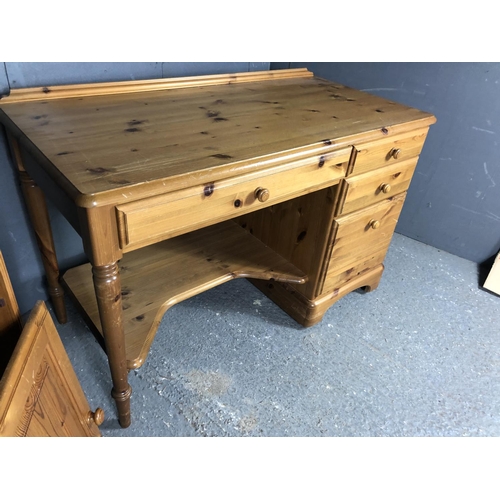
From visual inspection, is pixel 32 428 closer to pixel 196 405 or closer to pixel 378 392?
pixel 196 405

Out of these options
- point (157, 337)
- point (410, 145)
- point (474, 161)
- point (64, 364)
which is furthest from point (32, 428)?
point (474, 161)

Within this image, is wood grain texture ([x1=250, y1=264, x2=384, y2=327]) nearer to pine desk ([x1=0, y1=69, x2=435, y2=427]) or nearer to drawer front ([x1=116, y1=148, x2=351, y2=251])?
pine desk ([x1=0, y1=69, x2=435, y2=427])

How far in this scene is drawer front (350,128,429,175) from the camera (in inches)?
45.3

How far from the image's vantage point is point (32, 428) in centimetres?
63

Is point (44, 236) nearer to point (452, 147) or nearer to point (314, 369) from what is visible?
point (314, 369)

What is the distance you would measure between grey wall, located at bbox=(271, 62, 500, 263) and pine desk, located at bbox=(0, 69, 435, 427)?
→ 505mm

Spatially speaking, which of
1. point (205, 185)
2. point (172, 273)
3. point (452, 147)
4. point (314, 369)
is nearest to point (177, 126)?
point (205, 185)

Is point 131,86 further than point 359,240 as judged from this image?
No

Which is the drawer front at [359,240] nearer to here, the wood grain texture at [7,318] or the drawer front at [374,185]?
the drawer front at [374,185]

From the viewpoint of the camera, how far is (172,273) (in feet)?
4.30

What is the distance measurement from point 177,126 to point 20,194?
1.84ft

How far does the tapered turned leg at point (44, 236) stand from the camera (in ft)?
3.65

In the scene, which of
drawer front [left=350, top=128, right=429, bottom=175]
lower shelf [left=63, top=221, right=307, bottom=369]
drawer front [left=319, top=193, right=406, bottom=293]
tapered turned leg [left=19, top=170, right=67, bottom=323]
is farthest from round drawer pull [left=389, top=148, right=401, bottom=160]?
tapered turned leg [left=19, top=170, right=67, bottom=323]

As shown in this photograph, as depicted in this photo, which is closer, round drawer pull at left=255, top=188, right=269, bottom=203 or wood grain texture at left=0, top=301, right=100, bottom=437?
wood grain texture at left=0, top=301, right=100, bottom=437
